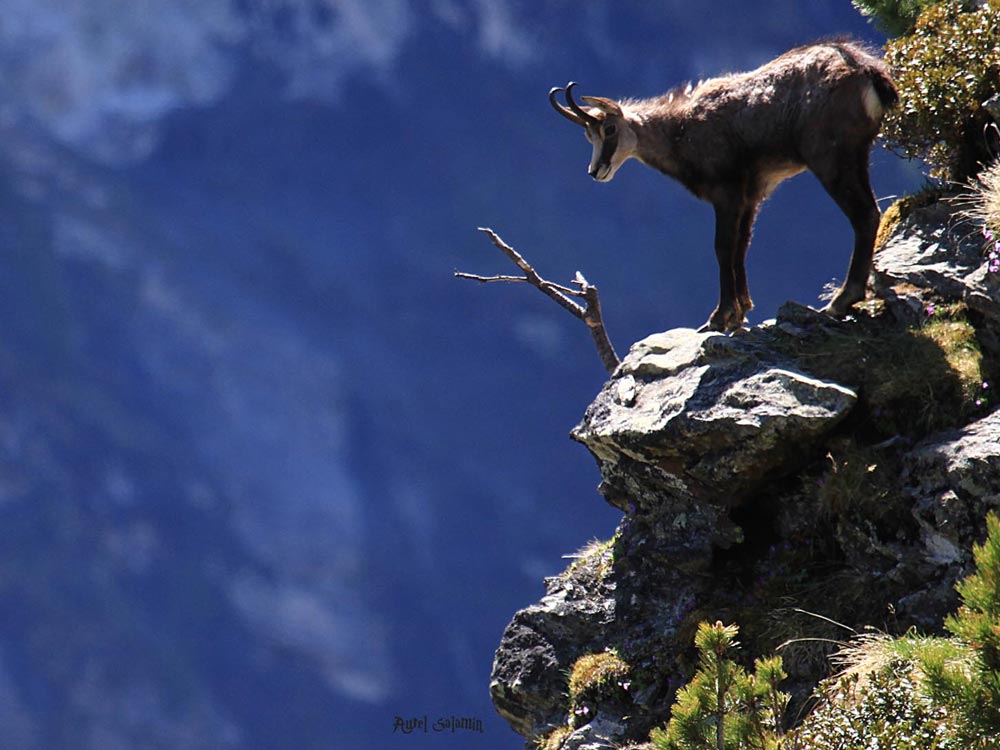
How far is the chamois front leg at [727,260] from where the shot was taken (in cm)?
907

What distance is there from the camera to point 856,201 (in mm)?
8453

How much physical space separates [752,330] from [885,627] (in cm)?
274

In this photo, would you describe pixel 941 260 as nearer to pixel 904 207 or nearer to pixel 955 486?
pixel 904 207

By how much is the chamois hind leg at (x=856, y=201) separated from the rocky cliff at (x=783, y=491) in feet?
1.05

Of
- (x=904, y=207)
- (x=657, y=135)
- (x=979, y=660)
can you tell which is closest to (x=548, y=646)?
(x=657, y=135)

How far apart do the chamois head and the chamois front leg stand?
3.25ft

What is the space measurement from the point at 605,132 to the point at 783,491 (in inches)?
138

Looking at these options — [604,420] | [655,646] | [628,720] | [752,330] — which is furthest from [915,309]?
[628,720]

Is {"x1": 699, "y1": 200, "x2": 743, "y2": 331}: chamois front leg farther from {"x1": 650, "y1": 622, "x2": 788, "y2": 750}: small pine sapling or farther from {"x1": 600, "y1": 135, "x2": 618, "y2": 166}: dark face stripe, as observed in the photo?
{"x1": 650, "y1": 622, "x2": 788, "y2": 750}: small pine sapling

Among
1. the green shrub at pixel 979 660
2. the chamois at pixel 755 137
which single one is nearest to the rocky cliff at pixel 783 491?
the chamois at pixel 755 137

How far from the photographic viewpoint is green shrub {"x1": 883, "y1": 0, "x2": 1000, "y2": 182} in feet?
31.6

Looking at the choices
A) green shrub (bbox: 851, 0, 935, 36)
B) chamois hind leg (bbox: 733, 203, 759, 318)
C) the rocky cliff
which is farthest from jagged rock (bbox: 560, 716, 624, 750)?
green shrub (bbox: 851, 0, 935, 36)

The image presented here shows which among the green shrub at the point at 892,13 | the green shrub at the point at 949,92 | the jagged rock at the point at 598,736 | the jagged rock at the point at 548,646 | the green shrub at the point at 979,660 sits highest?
the green shrub at the point at 892,13

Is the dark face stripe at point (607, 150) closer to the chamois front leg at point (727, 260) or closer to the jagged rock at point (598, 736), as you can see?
the chamois front leg at point (727, 260)
